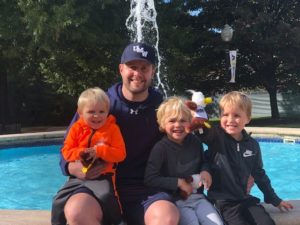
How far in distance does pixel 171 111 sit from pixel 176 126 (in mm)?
104

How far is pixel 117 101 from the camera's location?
3129 millimetres

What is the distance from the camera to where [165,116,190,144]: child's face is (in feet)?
9.73

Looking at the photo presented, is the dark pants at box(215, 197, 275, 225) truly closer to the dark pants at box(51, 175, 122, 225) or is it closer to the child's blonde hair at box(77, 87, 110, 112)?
the dark pants at box(51, 175, 122, 225)

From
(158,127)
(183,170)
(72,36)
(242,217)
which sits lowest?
(242,217)

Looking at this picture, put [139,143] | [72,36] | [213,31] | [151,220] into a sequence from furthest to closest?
[213,31]
[72,36]
[139,143]
[151,220]

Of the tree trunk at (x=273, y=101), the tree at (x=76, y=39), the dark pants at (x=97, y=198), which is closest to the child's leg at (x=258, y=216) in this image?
the dark pants at (x=97, y=198)

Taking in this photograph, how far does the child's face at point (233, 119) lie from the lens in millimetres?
3135

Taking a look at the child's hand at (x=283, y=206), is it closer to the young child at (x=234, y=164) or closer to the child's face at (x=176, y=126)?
the young child at (x=234, y=164)

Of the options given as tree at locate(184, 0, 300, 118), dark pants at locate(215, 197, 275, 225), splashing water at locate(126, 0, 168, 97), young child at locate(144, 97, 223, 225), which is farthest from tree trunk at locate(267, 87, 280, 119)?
young child at locate(144, 97, 223, 225)

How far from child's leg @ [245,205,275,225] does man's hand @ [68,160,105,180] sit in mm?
1028

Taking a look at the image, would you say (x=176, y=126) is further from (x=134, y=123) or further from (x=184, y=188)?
(x=184, y=188)

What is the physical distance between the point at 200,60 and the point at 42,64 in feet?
21.2

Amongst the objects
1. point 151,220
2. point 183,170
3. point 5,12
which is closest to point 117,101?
point 183,170

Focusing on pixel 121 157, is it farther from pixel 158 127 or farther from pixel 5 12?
pixel 5 12
